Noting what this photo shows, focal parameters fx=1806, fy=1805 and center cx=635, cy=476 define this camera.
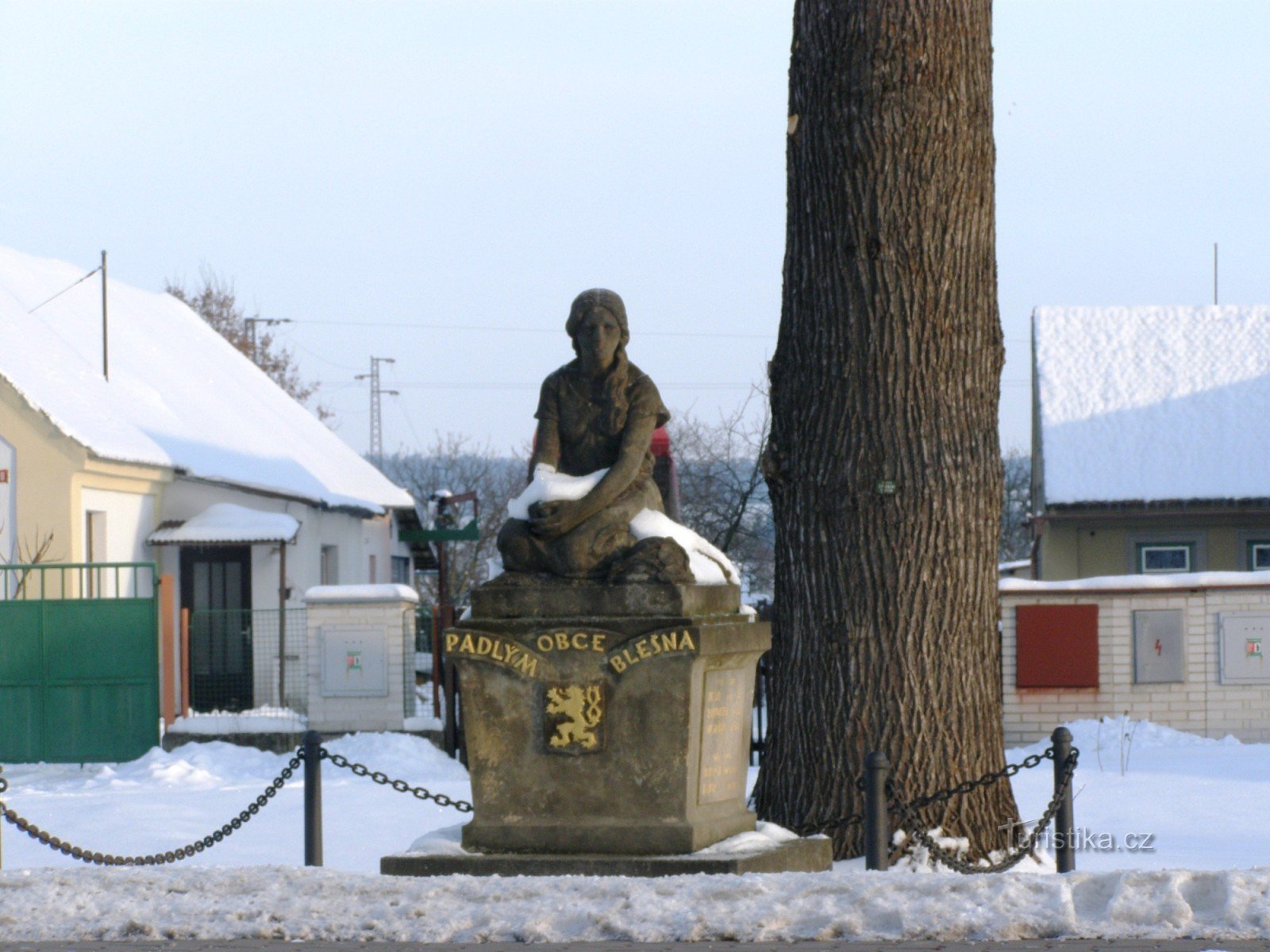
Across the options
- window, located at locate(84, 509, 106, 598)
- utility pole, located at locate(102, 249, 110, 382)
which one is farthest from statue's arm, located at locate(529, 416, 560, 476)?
utility pole, located at locate(102, 249, 110, 382)

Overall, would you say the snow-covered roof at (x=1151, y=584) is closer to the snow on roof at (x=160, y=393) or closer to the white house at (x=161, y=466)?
the white house at (x=161, y=466)

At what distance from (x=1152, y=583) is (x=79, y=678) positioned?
11.4 meters

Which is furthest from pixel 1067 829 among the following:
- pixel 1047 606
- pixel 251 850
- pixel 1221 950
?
pixel 1047 606

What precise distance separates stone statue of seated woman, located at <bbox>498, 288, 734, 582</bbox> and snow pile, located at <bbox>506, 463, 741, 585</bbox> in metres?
0.02

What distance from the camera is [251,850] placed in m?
11.6

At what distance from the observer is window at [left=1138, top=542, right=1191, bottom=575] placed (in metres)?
27.5

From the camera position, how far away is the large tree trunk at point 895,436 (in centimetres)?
948

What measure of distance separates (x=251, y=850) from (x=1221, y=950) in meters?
7.51

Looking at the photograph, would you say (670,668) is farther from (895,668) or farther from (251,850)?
(251,850)

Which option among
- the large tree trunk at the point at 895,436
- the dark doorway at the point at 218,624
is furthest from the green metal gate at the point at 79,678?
the large tree trunk at the point at 895,436

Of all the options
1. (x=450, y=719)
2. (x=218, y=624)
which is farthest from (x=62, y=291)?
(x=450, y=719)

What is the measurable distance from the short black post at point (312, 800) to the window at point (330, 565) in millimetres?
22486

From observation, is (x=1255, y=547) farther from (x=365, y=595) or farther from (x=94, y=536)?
(x=94, y=536)

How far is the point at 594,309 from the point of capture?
8.23 m
